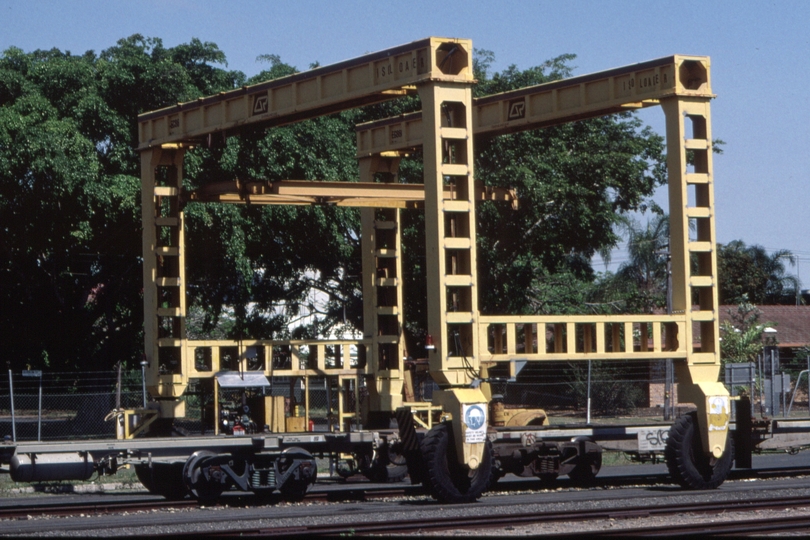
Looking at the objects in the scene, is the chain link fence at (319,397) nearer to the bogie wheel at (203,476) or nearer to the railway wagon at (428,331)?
the railway wagon at (428,331)

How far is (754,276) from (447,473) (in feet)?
206

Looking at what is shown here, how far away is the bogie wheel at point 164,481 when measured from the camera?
17.3 meters

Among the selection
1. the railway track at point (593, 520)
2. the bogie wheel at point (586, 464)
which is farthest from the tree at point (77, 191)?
the railway track at point (593, 520)

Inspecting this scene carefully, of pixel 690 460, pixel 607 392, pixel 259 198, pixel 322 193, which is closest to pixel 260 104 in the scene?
pixel 322 193

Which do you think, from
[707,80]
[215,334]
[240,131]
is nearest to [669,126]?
[707,80]

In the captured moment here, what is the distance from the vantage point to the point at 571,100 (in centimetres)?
1930

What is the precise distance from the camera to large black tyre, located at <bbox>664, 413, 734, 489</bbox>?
17.5 metres

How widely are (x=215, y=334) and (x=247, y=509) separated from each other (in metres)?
43.1

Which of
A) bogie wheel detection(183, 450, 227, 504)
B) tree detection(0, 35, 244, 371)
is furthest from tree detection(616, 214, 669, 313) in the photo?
bogie wheel detection(183, 450, 227, 504)

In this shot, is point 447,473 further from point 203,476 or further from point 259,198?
point 259,198

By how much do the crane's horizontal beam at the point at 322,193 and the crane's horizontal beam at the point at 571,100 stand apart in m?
0.89

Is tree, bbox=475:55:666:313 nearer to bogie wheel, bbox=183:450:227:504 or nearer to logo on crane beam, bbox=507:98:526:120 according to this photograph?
logo on crane beam, bbox=507:98:526:120

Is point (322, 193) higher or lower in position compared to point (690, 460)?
higher

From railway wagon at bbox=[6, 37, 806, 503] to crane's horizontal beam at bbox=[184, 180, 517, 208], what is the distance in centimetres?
4
